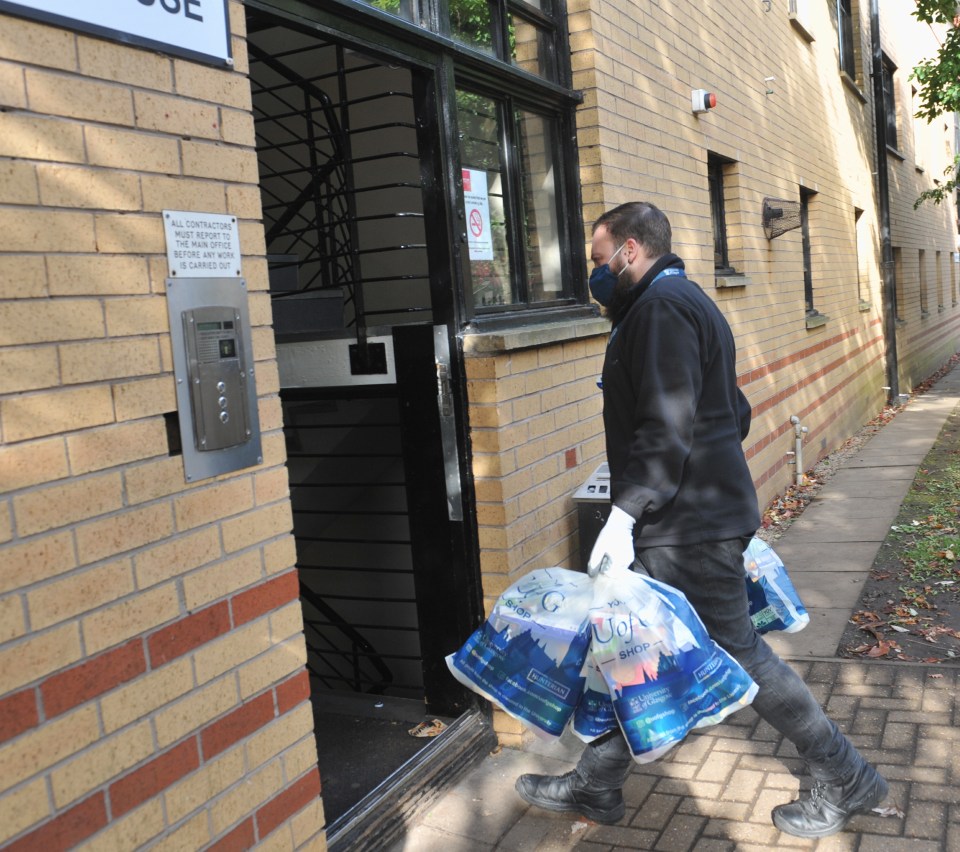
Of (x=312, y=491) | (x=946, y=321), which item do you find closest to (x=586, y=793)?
(x=312, y=491)

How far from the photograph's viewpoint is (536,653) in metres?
3.16

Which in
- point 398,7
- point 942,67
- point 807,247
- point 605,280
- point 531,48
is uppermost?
point 942,67

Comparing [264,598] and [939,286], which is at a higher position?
[939,286]

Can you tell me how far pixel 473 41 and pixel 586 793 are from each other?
123 inches

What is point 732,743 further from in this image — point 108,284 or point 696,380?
point 108,284

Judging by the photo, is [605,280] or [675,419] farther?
[605,280]

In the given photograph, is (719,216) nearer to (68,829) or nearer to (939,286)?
(68,829)

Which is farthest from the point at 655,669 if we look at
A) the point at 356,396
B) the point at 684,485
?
the point at 356,396

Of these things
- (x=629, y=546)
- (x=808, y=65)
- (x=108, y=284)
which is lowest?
(x=629, y=546)

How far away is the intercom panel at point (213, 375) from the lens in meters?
2.57

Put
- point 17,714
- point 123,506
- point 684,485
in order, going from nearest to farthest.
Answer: point 17,714
point 123,506
point 684,485

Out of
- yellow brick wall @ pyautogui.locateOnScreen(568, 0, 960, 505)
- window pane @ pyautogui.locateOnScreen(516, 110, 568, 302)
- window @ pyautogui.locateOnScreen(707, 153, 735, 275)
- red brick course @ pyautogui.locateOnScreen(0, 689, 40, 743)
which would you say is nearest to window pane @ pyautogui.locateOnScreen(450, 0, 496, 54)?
window pane @ pyautogui.locateOnScreen(516, 110, 568, 302)

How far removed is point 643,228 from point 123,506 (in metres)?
1.89

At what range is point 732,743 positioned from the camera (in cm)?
403
